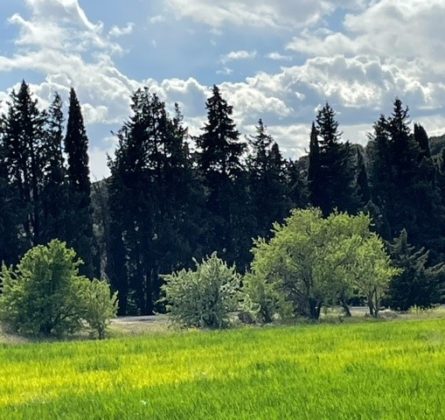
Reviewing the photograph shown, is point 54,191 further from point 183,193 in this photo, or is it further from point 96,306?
point 96,306

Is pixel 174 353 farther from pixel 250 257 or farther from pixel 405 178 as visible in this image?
pixel 405 178

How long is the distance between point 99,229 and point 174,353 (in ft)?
133

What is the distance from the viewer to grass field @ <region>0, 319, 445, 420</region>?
981 cm

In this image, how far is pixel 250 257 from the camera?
53.2 meters

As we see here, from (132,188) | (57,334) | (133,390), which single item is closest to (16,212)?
(132,188)

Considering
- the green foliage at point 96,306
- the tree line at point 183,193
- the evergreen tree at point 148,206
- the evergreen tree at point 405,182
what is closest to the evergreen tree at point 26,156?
the tree line at point 183,193

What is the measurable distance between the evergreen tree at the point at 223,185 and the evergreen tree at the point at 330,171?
721 centimetres

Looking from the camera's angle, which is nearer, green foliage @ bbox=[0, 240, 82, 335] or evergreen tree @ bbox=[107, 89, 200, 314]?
green foliage @ bbox=[0, 240, 82, 335]

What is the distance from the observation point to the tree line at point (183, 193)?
46.8 meters

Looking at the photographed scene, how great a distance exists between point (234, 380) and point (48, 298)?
58.6ft

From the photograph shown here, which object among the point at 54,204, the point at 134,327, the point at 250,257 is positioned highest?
the point at 54,204

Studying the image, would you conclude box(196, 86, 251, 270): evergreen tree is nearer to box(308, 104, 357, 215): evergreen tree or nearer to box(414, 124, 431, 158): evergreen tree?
box(308, 104, 357, 215): evergreen tree

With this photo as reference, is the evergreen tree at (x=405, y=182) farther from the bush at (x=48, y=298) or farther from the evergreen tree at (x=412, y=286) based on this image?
the bush at (x=48, y=298)

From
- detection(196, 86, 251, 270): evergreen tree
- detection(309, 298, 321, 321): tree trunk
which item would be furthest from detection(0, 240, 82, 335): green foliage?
detection(196, 86, 251, 270): evergreen tree
